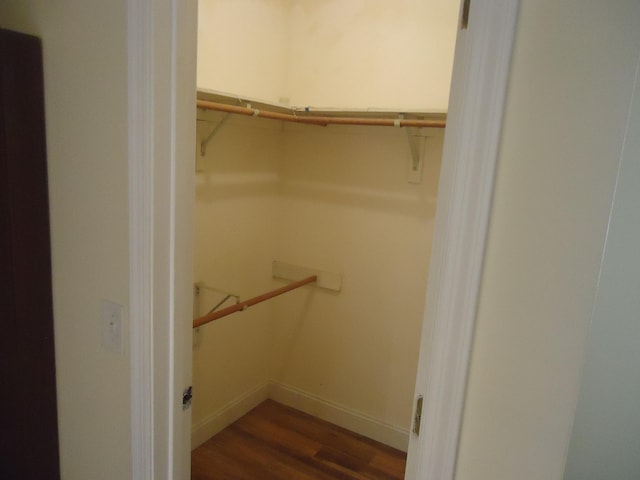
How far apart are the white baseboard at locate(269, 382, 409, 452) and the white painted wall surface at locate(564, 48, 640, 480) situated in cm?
173

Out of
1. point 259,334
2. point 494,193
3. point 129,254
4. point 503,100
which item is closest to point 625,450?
point 494,193

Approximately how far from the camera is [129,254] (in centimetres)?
101

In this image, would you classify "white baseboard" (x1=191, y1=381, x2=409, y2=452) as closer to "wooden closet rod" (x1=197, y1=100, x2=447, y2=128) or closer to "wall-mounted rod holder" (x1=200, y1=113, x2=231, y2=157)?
"wall-mounted rod holder" (x1=200, y1=113, x2=231, y2=157)

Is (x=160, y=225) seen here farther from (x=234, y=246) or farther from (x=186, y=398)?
(x=234, y=246)

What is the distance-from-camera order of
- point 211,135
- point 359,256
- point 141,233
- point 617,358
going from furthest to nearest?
point 359,256 → point 211,135 → point 141,233 → point 617,358

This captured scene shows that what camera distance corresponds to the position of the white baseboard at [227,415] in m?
2.37

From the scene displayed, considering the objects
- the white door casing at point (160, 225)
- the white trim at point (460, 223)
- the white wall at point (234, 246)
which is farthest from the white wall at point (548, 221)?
the white wall at point (234, 246)

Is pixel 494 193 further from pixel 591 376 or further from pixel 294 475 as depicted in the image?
pixel 294 475

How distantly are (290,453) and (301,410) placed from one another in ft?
1.32

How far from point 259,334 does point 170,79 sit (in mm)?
2024

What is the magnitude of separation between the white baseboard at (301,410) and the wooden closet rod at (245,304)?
750 millimetres

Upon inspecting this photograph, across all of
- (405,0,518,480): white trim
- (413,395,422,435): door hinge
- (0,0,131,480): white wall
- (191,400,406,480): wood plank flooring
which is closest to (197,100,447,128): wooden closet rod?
(0,0,131,480): white wall

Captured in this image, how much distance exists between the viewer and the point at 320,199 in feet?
8.27

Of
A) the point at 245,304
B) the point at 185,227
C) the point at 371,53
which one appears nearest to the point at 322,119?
the point at 371,53
